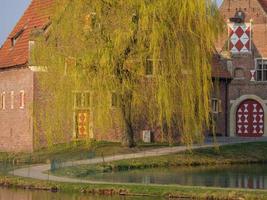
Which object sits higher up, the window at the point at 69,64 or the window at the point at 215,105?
the window at the point at 69,64

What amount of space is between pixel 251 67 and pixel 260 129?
4.16 metres

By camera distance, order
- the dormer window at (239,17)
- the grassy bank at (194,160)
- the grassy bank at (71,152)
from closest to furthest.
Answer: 1. the grassy bank at (194,160)
2. the grassy bank at (71,152)
3. the dormer window at (239,17)

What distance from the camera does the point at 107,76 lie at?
3459 centimetres

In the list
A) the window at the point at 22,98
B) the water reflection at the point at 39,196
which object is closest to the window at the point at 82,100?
the window at the point at 22,98

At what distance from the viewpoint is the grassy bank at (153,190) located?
77.2 ft

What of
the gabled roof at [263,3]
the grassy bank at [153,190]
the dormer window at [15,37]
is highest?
the gabled roof at [263,3]

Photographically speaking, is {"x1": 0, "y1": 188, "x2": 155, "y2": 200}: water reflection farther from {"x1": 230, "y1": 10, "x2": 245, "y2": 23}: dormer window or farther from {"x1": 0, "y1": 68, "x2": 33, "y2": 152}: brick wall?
{"x1": 230, "y1": 10, "x2": 245, "y2": 23}: dormer window

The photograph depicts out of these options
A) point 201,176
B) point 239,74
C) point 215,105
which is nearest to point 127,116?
point 201,176

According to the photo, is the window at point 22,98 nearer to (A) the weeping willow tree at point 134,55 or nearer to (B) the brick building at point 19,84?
(B) the brick building at point 19,84

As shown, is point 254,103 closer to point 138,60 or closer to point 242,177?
point 138,60

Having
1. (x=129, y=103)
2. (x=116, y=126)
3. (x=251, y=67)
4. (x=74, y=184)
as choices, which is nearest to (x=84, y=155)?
(x=129, y=103)

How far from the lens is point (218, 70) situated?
162 feet

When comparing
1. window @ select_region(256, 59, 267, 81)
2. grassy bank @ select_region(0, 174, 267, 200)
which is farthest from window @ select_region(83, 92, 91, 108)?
window @ select_region(256, 59, 267, 81)

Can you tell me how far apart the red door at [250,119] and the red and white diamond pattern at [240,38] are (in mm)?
3522
